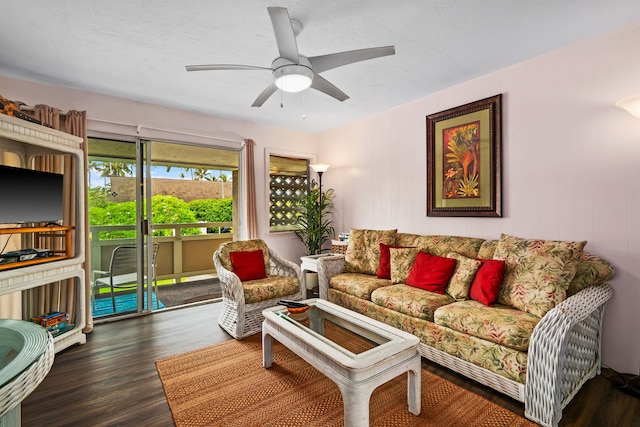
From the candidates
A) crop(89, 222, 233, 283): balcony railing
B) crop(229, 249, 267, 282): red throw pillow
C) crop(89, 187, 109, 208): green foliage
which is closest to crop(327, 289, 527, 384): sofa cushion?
crop(229, 249, 267, 282): red throw pillow

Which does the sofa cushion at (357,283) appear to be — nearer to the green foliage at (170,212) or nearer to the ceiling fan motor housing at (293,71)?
the ceiling fan motor housing at (293,71)

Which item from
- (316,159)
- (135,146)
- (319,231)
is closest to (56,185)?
(135,146)

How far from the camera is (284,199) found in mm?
5047

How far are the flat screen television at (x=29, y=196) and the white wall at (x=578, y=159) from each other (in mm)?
3834

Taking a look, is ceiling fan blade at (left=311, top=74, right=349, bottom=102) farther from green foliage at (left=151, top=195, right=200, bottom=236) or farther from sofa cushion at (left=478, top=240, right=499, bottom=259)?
green foliage at (left=151, top=195, right=200, bottom=236)

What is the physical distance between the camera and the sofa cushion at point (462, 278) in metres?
2.65

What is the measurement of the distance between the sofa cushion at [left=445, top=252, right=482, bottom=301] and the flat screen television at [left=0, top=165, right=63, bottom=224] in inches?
143

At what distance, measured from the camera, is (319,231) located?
487cm

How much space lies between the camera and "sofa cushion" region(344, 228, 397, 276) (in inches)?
145

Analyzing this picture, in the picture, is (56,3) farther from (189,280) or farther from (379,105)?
(189,280)

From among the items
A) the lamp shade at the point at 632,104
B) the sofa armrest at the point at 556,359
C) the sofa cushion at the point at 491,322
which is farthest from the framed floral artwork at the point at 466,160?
the sofa armrest at the point at 556,359

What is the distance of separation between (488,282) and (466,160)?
53.8 inches

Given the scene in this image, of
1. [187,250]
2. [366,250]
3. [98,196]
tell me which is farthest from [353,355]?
[187,250]

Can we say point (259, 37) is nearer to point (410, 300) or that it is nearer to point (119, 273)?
point (410, 300)
